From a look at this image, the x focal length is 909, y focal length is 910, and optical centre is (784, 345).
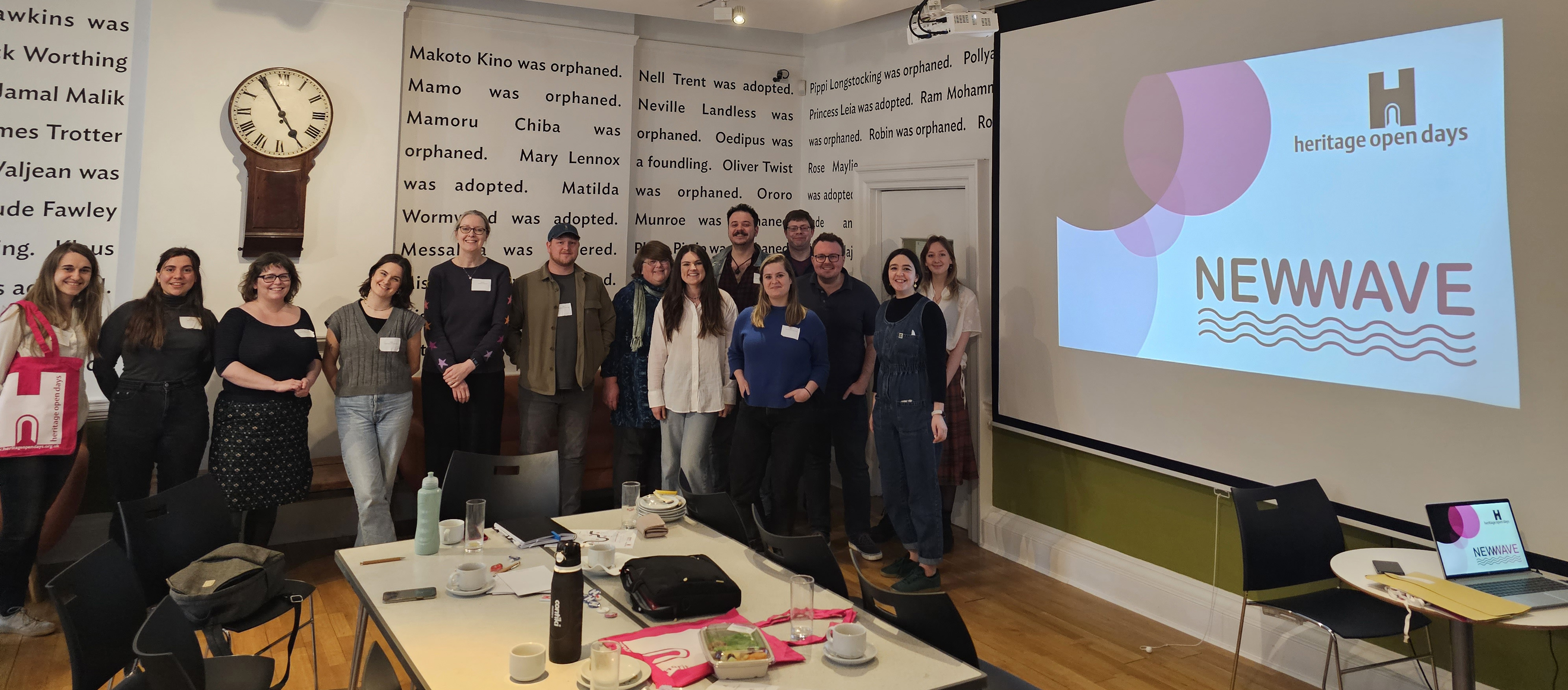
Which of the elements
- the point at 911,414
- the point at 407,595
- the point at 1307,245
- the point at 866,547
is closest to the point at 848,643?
the point at 407,595

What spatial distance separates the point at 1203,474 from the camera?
12.3 feet

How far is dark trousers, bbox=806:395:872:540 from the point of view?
4762 mm

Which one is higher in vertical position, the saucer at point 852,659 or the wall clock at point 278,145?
the wall clock at point 278,145

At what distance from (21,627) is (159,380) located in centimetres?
104

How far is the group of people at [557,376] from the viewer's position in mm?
3713

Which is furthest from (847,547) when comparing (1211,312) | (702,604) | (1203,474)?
(702,604)

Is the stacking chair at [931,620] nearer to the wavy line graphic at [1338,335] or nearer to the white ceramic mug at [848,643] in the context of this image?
the white ceramic mug at [848,643]

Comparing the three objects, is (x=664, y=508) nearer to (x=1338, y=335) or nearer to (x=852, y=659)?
(x=852, y=659)

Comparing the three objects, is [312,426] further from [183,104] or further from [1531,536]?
[1531,536]

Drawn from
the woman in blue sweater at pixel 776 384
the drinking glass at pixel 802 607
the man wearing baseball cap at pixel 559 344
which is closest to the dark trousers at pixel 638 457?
the man wearing baseball cap at pixel 559 344

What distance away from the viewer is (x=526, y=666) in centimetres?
181

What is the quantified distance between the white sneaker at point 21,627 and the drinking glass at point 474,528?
223 centimetres

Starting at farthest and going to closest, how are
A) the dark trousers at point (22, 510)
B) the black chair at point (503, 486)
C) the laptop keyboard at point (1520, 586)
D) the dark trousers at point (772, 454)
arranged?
the dark trousers at point (772, 454) → the dark trousers at point (22, 510) → the black chair at point (503, 486) → the laptop keyboard at point (1520, 586)

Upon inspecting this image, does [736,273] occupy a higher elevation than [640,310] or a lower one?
higher
